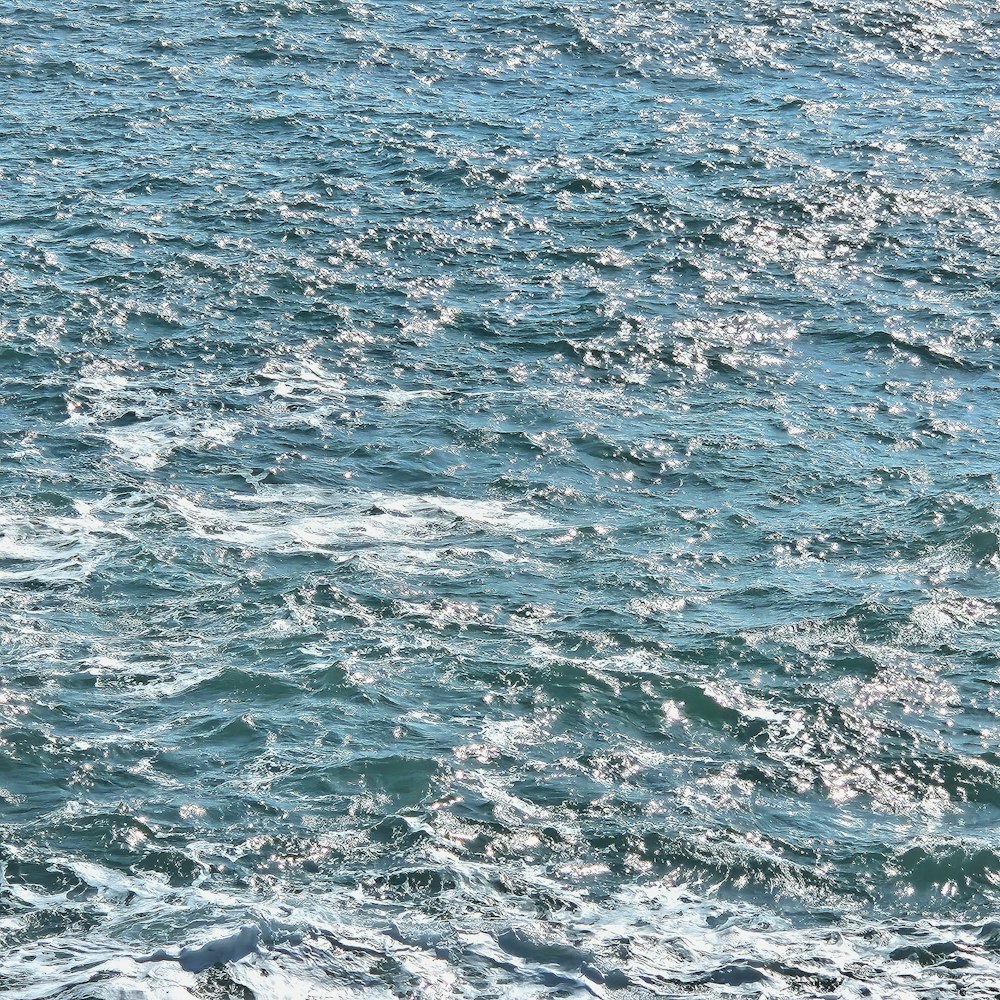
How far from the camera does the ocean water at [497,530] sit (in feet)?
81.8

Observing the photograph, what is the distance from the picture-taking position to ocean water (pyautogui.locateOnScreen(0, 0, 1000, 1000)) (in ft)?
81.8

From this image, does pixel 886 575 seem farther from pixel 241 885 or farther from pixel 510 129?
pixel 510 129

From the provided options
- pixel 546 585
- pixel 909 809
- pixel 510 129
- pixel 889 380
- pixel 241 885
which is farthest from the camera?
pixel 510 129

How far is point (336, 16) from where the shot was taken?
65312mm

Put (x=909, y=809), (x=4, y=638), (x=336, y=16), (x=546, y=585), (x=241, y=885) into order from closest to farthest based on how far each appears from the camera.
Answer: (x=241, y=885)
(x=909, y=809)
(x=4, y=638)
(x=546, y=585)
(x=336, y=16)

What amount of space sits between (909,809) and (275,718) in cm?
1198

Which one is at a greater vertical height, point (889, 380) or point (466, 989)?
point (889, 380)

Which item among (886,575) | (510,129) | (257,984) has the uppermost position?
(510,129)

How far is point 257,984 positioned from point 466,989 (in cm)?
324

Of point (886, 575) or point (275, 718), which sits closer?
point (275, 718)

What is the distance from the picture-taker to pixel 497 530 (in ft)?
114

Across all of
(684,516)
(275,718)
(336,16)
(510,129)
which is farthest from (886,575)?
(336,16)

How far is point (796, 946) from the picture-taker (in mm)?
24266

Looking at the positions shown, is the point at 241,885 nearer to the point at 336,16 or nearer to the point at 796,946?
the point at 796,946
